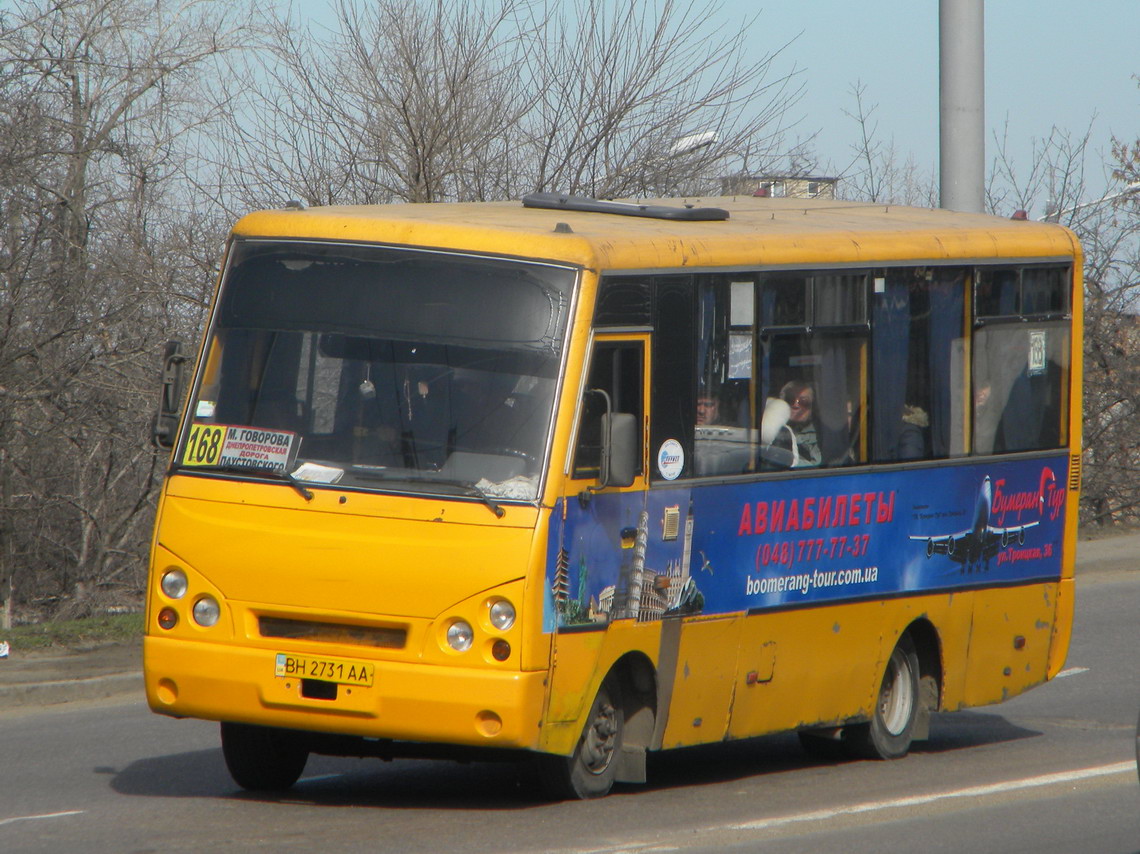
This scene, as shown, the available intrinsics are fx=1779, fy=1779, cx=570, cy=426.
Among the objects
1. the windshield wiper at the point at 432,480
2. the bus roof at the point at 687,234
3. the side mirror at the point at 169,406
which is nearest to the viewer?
the windshield wiper at the point at 432,480

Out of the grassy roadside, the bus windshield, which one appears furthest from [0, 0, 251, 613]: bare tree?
the bus windshield

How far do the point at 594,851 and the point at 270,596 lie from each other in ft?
5.86

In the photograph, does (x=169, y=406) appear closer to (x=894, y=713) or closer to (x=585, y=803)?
(x=585, y=803)

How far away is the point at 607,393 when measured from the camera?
7.87m

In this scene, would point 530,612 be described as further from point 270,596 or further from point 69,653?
point 69,653

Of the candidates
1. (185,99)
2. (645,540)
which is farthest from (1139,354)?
(645,540)

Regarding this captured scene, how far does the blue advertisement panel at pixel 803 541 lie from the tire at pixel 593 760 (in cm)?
43

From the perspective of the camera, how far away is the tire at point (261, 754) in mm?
8156

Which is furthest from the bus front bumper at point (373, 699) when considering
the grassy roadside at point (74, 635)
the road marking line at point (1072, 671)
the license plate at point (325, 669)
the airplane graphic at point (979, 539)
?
the road marking line at point (1072, 671)

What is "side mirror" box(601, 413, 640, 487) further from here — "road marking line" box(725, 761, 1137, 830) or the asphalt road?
"road marking line" box(725, 761, 1137, 830)

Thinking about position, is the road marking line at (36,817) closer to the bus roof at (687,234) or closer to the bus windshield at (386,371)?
the bus windshield at (386,371)

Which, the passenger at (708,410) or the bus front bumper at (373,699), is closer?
the bus front bumper at (373,699)

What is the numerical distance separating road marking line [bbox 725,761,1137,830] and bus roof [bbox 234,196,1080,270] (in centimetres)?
252

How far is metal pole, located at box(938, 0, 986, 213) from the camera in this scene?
50.3 feet
